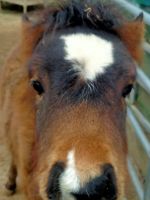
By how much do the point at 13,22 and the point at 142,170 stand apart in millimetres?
6639

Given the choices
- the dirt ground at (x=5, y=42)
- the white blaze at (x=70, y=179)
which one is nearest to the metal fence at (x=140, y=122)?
the dirt ground at (x=5, y=42)

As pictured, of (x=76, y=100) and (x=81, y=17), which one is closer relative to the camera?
(x=76, y=100)

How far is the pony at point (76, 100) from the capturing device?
1952mm

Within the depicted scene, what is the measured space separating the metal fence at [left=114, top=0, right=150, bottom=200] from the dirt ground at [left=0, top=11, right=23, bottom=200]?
1114mm

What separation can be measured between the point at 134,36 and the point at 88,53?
2.07 feet

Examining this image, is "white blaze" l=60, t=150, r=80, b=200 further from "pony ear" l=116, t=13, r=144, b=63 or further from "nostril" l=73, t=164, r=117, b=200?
"pony ear" l=116, t=13, r=144, b=63

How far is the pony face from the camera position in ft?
6.35

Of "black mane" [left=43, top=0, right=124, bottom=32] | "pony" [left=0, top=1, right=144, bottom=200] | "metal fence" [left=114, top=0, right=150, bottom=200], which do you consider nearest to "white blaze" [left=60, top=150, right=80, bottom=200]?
"pony" [left=0, top=1, right=144, bottom=200]

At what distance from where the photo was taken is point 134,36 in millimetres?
2768

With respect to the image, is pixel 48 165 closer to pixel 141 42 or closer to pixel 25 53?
pixel 25 53

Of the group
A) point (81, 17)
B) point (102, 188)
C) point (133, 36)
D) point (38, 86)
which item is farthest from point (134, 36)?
point (102, 188)

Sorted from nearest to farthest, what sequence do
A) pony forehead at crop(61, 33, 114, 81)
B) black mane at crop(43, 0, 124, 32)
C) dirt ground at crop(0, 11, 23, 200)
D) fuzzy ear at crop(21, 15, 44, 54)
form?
pony forehead at crop(61, 33, 114, 81) < black mane at crop(43, 0, 124, 32) < fuzzy ear at crop(21, 15, 44, 54) < dirt ground at crop(0, 11, 23, 200)

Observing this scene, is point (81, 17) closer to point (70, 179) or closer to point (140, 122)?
point (70, 179)

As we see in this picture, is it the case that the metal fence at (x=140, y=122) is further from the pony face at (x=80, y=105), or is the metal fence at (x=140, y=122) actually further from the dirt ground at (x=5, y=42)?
the dirt ground at (x=5, y=42)
